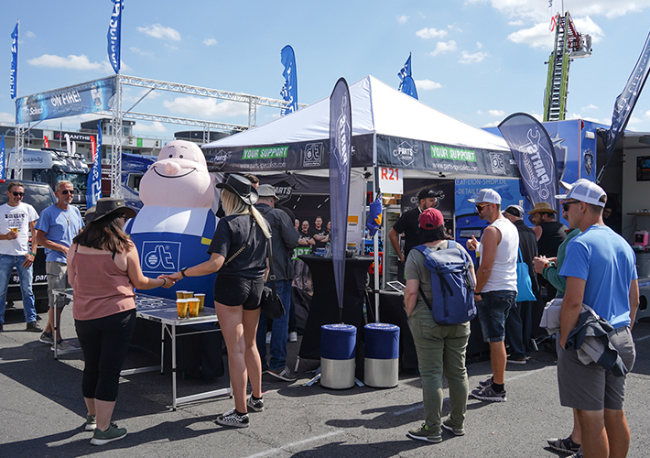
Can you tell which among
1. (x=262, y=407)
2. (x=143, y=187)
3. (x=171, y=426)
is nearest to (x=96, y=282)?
(x=171, y=426)

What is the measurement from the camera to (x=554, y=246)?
617 centimetres

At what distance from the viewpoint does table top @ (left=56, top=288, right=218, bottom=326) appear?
4164mm

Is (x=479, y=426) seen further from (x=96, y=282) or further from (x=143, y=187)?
(x=143, y=187)

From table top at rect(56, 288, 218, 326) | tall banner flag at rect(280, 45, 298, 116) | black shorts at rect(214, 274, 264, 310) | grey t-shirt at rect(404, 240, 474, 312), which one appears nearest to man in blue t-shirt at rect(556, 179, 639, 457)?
grey t-shirt at rect(404, 240, 474, 312)

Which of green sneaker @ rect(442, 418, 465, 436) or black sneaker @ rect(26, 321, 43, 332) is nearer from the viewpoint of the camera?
green sneaker @ rect(442, 418, 465, 436)

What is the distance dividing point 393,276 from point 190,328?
4.81 meters

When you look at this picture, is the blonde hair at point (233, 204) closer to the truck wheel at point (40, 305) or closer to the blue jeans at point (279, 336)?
the blue jeans at point (279, 336)

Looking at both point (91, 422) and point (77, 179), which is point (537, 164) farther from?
point (77, 179)

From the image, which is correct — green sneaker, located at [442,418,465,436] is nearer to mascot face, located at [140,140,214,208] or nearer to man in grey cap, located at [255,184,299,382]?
man in grey cap, located at [255,184,299,382]

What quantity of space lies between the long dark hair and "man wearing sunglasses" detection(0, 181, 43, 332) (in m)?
3.73

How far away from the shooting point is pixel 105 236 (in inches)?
138

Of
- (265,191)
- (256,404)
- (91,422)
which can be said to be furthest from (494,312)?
(91,422)

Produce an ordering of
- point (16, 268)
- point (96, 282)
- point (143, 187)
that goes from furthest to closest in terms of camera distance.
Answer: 1. point (16, 268)
2. point (143, 187)
3. point (96, 282)

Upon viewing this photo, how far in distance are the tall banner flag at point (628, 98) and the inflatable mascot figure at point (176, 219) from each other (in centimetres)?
642
